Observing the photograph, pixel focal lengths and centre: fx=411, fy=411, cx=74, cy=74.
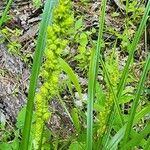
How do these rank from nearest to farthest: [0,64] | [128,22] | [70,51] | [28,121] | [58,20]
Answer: [58,20]
[28,121]
[0,64]
[70,51]
[128,22]

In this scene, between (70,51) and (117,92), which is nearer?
(117,92)

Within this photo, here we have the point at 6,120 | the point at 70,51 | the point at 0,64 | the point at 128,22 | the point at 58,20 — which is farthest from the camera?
the point at 128,22

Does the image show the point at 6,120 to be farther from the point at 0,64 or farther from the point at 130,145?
the point at 130,145

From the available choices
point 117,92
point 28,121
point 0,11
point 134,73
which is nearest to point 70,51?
point 134,73

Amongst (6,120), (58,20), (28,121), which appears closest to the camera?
(58,20)

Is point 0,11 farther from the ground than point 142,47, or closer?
farther from the ground

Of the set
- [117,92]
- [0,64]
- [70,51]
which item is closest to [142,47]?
[70,51]

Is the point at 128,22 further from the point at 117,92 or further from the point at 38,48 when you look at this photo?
the point at 38,48

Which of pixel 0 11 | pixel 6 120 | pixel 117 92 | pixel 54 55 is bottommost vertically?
pixel 6 120

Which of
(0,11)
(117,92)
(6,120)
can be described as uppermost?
(0,11)
